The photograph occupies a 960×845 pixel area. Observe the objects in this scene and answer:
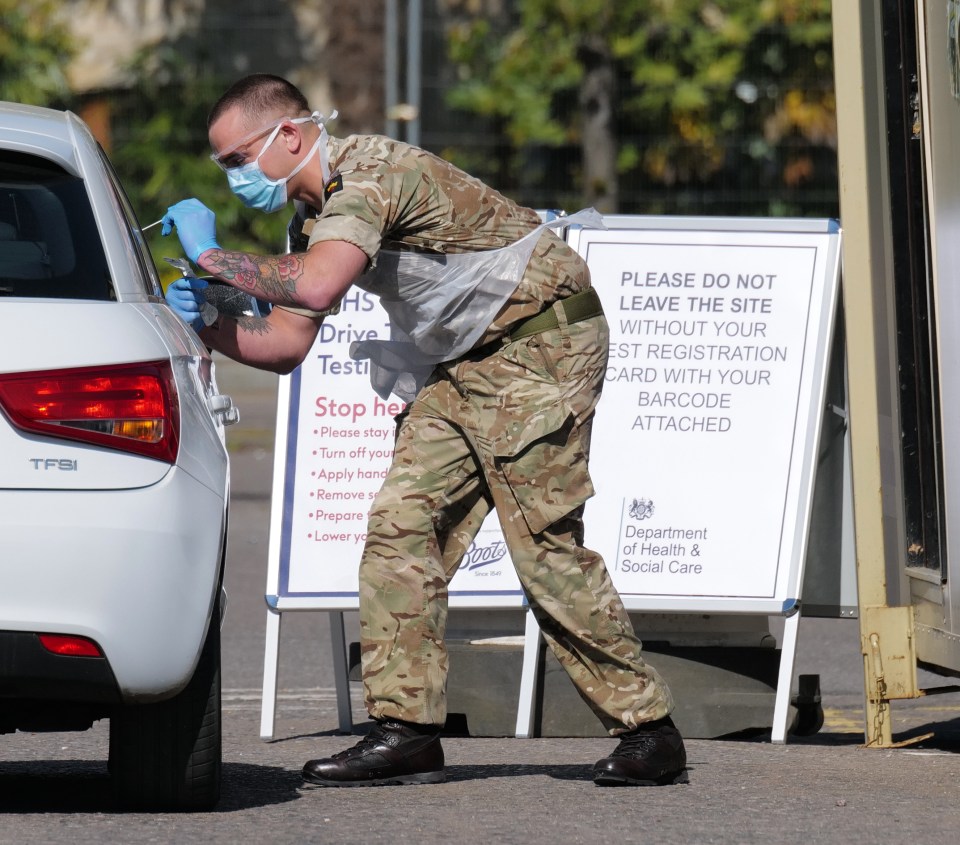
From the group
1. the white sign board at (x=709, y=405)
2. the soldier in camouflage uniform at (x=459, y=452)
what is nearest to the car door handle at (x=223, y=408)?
the soldier in camouflage uniform at (x=459, y=452)

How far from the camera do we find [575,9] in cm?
2191

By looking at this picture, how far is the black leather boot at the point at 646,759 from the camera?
16.0 ft

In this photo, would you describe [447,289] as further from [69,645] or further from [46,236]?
[69,645]

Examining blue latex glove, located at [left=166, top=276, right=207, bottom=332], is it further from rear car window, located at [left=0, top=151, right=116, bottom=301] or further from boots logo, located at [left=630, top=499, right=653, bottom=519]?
boots logo, located at [left=630, top=499, right=653, bottom=519]

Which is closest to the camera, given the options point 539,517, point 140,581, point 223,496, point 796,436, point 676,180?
Result: point 140,581

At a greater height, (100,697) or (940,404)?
(940,404)

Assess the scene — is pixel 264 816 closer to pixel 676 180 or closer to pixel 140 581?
pixel 140 581

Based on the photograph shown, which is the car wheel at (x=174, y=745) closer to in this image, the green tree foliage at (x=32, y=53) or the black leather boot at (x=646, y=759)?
the black leather boot at (x=646, y=759)

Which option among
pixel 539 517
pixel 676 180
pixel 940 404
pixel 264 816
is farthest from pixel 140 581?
pixel 676 180

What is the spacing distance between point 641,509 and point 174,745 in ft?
6.92

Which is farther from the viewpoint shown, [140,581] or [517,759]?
[517,759]

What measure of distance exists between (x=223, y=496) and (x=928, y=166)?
2.27m

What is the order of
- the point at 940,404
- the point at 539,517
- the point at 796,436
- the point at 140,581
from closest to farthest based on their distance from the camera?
the point at 140,581 → the point at 539,517 → the point at 940,404 → the point at 796,436

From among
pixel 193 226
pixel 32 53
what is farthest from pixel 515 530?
pixel 32 53
